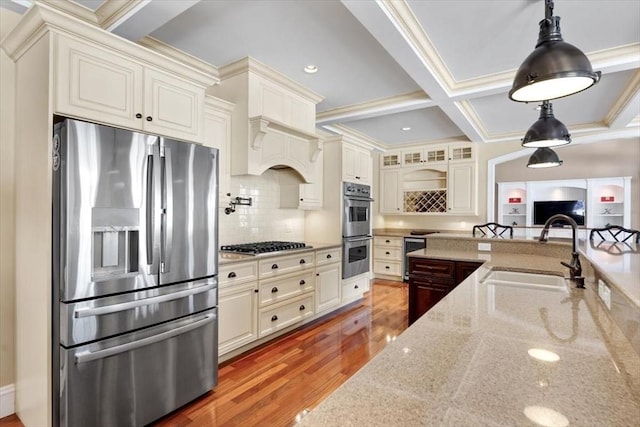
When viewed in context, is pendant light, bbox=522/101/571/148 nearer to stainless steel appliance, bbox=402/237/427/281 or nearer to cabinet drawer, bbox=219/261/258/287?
cabinet drawer, bbox=219/261/258/287

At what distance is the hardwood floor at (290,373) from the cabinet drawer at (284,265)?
2.19 ft

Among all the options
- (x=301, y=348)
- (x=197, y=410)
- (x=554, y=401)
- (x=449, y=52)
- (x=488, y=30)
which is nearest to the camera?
(x=554, y=401)

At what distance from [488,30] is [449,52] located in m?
0.37

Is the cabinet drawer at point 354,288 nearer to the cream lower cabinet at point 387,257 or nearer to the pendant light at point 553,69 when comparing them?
the cream lower cabinet at point 387,257

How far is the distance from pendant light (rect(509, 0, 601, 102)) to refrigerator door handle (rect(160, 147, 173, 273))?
1.92 meters

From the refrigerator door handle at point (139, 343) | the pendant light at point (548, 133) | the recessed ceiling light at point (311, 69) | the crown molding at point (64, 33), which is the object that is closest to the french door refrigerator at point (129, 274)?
the refrigerator door handle at point (139, 343)

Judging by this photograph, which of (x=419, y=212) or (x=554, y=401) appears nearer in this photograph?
(x=554, y=401)

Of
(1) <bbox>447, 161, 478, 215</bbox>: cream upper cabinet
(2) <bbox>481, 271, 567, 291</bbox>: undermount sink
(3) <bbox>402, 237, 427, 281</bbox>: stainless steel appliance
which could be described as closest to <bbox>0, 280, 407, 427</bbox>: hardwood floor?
(2) <bbox>481, 271, 567, 291</bbox>: undermount sink

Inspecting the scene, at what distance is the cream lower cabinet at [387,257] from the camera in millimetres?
6008

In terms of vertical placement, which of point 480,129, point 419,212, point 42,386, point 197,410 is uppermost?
point 480,129

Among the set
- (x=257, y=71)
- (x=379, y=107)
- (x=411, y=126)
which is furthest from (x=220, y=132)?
(x=411, y=126)

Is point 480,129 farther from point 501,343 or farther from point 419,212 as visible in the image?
point 501,343

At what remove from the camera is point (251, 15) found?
2.30m

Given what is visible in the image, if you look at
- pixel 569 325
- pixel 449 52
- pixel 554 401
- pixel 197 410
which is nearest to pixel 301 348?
pixel 197 410
